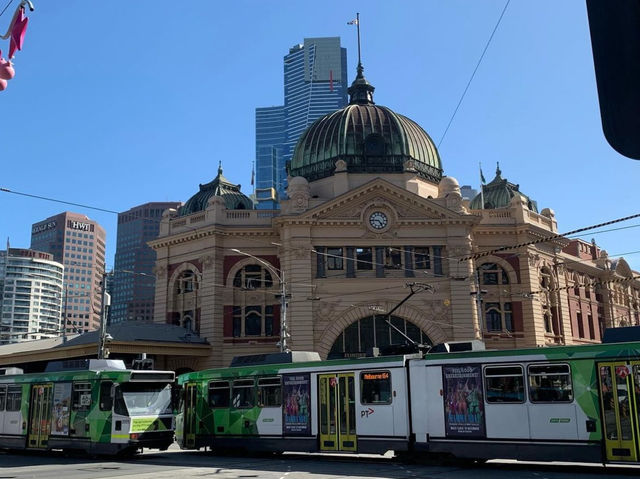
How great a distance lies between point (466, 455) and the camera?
18844 millimetres

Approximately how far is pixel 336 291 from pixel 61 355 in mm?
18877

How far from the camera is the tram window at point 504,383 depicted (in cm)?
1833

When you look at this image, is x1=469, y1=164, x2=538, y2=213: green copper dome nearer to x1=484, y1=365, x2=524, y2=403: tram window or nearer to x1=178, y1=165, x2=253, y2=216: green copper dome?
x1=178, y1=165, x2=253, y2=216: green copper dome

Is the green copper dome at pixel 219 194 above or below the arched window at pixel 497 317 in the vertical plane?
above

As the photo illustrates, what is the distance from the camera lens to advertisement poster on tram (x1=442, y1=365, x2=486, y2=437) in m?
18.9

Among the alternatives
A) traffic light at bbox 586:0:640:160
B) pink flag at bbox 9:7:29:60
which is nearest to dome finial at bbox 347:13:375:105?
pink flag at bbox 9:7:29:60

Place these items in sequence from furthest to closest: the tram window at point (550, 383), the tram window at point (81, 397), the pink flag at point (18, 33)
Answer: the tram window at point (81, 397) → the tram window at point (550, 383) → the pink flag at point (18, 33)

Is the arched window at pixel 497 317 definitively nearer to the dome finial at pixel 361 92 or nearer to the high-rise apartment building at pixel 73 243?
the dome finial at pixel 361 92

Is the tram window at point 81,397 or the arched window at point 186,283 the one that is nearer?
the tram window at point 81,397

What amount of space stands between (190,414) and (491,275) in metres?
29.1

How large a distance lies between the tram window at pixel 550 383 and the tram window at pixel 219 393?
1137 centimetres

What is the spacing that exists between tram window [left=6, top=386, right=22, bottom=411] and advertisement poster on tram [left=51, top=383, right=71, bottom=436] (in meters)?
2.57

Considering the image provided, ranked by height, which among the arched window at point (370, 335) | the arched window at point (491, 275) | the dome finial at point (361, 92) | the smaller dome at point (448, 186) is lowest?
the arched window at point (370, 335)

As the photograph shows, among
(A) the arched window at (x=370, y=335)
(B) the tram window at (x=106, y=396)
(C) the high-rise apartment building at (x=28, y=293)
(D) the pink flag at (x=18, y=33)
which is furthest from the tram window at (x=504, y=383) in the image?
(C) the high-rise apartment building at (x=28, y=293)
